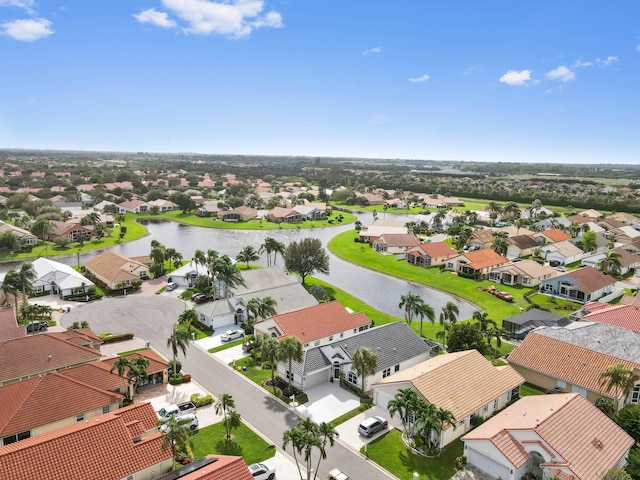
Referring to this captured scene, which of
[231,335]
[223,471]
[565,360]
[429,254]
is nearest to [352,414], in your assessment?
[223,471]

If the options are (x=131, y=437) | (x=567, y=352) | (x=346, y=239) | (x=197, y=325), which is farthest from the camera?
(x=346, y=239)

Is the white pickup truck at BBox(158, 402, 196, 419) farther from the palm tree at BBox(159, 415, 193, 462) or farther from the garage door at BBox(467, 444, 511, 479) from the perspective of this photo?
the garage door at BBox(467, 444, 511, 479)

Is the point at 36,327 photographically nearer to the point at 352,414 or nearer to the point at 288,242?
the point at 352,414

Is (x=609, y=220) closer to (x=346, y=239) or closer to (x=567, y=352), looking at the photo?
(x=346, y=239)

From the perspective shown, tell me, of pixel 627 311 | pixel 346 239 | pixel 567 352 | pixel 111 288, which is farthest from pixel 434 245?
pixel 111 288

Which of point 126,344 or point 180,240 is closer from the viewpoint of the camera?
point 126,344
